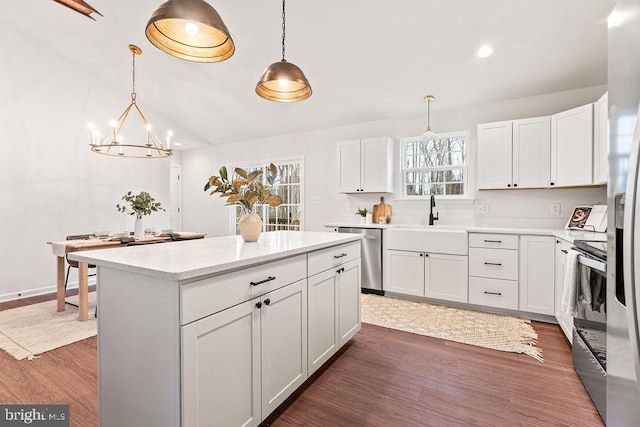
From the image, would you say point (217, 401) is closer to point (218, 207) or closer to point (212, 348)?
point (212, 348)

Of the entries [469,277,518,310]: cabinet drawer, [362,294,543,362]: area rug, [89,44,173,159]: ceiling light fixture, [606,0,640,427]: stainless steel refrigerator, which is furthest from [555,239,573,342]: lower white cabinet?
[89,44,173,159]: ceiling light fixture

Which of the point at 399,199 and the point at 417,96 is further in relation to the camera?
the point at 399,199

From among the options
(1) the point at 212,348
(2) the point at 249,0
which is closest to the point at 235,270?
(1) the point at 212,348

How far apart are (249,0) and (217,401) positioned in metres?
3.22

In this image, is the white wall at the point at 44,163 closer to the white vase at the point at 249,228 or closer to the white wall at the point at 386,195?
the white wall at the point at 386,195

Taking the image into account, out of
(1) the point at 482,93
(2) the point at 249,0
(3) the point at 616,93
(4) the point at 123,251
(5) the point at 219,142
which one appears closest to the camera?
(3) the point at 616,93

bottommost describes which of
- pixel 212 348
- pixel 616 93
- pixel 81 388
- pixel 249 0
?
pixel 81 388

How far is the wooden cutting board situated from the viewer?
434 cm

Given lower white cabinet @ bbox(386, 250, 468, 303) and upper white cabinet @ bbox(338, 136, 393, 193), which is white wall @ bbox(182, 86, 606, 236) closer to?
upper white cabinet @ bbox(338, 136, 393, 193)

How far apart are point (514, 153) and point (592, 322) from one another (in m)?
2.21

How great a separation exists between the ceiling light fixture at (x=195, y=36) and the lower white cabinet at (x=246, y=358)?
131cm

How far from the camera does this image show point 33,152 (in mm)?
4109

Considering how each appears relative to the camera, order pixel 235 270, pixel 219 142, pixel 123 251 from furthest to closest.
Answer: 1. pixel 219 142
2. pixel 123 251
3. pixel 235 270

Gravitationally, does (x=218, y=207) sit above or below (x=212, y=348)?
above
